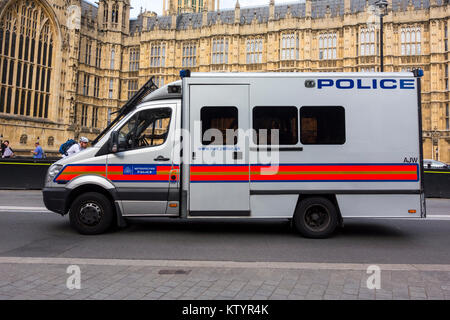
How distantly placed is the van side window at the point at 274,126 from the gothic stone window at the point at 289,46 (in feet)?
114

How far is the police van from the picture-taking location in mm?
6516

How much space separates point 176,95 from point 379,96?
12.6ft

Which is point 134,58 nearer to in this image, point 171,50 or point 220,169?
point 171,50

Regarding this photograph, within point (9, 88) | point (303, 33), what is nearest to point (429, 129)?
point (303, 33)

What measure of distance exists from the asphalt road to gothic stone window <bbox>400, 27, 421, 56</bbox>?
34.1m

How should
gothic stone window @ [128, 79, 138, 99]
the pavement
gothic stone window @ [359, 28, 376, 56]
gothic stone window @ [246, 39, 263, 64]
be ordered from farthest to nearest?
gothic stone window @ [128, 79, 138, 99] < gothic stone window @ [246, 39, 263, 64] < gothic stone window @ [359, 28, 376, 56] < the pavement

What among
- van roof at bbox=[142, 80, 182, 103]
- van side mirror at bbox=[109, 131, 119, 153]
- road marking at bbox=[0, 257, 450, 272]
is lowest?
road marking at bbox=[0, 257, 450, 272]

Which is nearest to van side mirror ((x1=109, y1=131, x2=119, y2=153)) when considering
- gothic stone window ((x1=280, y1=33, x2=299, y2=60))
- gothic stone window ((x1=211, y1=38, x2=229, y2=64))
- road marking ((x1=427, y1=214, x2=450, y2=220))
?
road marking ((x1=427, y1=214, x2=450, y2=220))

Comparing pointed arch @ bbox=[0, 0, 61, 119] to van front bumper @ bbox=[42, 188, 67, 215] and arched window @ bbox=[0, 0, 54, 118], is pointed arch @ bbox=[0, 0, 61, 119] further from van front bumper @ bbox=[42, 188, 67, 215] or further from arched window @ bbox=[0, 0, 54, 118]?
van front bumper @ bbox=[42, 188, 67, 215]

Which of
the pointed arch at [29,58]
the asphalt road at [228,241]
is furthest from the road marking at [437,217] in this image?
the pointed arch at [29,58]

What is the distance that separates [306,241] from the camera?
21.2 feet

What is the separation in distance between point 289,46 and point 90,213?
3694cm
